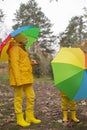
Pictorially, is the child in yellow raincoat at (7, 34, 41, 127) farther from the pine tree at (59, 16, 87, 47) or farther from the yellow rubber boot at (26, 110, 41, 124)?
the pine tree at (59, 16, 87, 47)

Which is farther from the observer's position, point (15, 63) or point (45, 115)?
point (45, 115)

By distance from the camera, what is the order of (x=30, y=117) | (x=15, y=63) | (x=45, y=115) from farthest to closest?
(x=45, y=115) → (x=30, y=117) → (x=15, y=63)

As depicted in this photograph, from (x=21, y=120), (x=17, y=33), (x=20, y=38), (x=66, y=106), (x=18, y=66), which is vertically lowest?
(x=21, y=120)

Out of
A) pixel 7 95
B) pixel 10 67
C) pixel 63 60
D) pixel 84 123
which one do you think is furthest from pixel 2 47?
pixel 7 95

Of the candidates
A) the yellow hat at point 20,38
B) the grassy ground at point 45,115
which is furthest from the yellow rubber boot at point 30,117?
the yellow hat at point 20,38

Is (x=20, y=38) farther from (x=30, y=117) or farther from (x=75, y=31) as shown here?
(x=75, y=31)

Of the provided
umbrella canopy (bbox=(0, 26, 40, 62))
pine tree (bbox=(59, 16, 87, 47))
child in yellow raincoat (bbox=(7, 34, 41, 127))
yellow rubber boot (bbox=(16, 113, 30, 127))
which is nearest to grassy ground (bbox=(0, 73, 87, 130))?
yellow rubber boot (bbox=(16, 113, 30, 127))

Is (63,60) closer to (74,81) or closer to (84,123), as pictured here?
(74,81)

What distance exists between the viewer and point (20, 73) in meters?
8.59

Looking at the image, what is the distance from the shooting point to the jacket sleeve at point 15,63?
8.48 metres

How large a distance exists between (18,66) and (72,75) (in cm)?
138

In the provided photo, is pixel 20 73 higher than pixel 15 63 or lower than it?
lower

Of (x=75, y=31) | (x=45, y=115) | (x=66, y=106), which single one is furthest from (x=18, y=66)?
(x=75, y=31)

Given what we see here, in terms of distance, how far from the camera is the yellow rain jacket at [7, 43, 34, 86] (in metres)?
8.51
